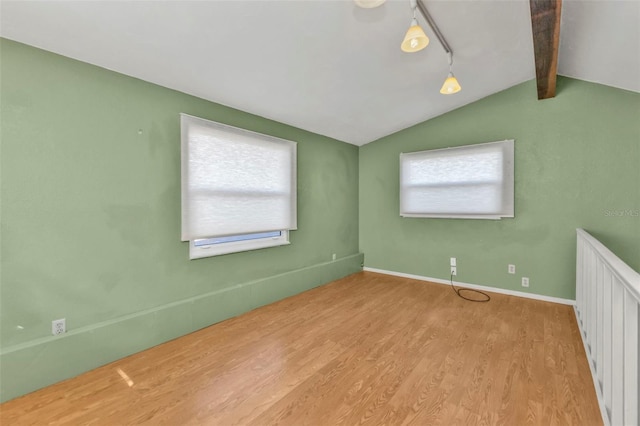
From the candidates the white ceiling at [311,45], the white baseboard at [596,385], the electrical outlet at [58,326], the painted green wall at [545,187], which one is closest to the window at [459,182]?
the painted green wall at [545,187]

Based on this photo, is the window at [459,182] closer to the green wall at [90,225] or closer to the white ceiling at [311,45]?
the white ceiling at [311,45]

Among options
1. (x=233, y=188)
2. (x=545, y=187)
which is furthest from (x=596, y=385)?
(x=233, y=188)

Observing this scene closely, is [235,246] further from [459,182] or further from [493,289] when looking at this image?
[493,289]

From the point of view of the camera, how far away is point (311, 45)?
7.49 feet

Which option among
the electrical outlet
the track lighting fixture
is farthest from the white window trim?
the track lighting fixture

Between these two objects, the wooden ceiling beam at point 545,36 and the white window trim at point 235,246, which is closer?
the wooden ceiling beam at point 545,36

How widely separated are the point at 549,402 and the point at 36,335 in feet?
11.1

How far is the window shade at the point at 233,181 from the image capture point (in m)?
2.74

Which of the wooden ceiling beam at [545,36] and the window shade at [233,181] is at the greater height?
the wooden ceiling beam at [545,36]

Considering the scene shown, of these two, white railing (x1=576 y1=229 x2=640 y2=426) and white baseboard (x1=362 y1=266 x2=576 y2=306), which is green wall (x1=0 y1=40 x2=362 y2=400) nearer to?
white baseboard (x1=362 y1=266 x2=576 y2=306)

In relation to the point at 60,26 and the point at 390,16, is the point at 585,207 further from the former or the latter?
the point at 60,26

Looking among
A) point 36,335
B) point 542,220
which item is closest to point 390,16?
point 542,220

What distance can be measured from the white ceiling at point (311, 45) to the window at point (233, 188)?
38 cm

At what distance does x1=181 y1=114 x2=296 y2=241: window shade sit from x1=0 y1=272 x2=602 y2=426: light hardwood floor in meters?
1.08
